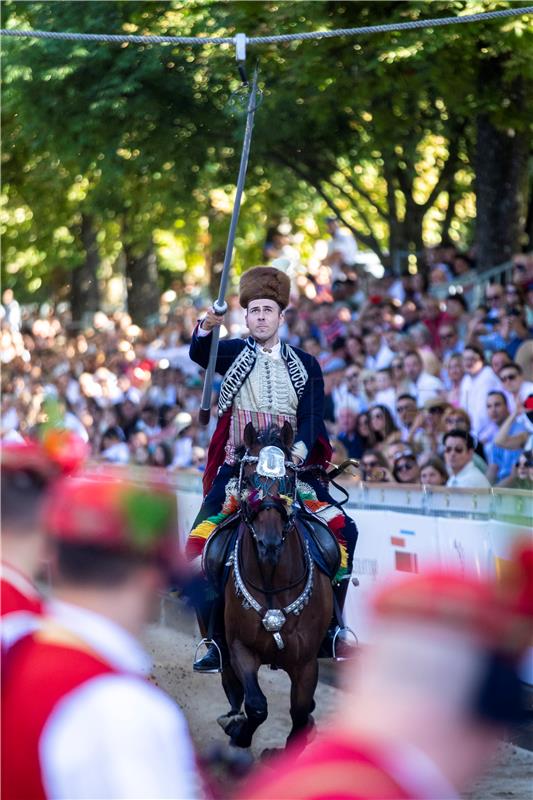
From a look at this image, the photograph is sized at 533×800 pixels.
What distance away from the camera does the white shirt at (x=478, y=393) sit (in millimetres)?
12312

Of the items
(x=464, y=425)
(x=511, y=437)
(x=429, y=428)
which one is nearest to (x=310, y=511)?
(x=464, y=425)

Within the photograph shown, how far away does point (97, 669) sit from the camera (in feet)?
8.91

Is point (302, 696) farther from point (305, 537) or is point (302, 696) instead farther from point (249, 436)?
point (249, 436)

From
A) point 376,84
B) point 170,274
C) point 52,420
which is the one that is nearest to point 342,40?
point 376,84

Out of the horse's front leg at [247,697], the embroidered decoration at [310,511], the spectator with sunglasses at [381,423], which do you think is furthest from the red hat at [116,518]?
the spectator with sunglasses at [381,423]

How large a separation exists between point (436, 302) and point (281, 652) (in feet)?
26.1

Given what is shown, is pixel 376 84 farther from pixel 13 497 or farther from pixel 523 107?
pixel 13 497

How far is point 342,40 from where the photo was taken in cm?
1483

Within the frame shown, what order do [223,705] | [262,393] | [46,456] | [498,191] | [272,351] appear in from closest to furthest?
[46,456], [262,393], [272,351], [223,705], [498,191]

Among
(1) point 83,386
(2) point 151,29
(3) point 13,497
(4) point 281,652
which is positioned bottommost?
(4) point 281,652

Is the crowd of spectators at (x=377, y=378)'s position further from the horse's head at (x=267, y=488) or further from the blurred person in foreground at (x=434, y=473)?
the horse's head at (x=267, y=488)

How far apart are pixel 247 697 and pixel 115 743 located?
534 cm

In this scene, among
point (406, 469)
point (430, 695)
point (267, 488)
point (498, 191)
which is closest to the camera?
point (430, 695)

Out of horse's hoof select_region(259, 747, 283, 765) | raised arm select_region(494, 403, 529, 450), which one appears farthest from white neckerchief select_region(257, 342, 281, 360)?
raised arm select_region(494, 403, 529, 450)
